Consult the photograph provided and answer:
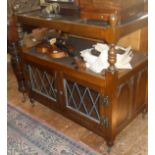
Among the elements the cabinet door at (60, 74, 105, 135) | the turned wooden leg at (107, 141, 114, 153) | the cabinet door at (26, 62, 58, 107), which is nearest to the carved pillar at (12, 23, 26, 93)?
the cabinet door at (26, 62, 58, 107)

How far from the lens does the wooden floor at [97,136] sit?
5.41ft

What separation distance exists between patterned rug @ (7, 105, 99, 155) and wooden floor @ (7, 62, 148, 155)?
0.21 feet

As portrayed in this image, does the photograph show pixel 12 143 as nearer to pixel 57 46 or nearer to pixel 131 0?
pixel 57 46

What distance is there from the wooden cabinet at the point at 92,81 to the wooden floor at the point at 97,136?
132 millimetres

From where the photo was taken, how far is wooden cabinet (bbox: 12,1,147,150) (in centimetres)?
134

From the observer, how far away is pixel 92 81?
1461mm

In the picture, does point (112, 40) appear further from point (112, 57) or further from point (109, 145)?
point (109, 145)

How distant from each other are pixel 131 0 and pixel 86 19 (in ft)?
1.07

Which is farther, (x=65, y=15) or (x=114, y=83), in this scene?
(x=65, y=15)

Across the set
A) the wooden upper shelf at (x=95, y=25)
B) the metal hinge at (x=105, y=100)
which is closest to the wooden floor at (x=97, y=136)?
the metal hinge at (x=105, y=100)

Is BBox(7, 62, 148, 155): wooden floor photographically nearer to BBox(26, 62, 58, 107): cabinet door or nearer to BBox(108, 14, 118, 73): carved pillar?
BBox(26, 62, 58, 107): cabinet door

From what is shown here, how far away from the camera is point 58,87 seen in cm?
176
